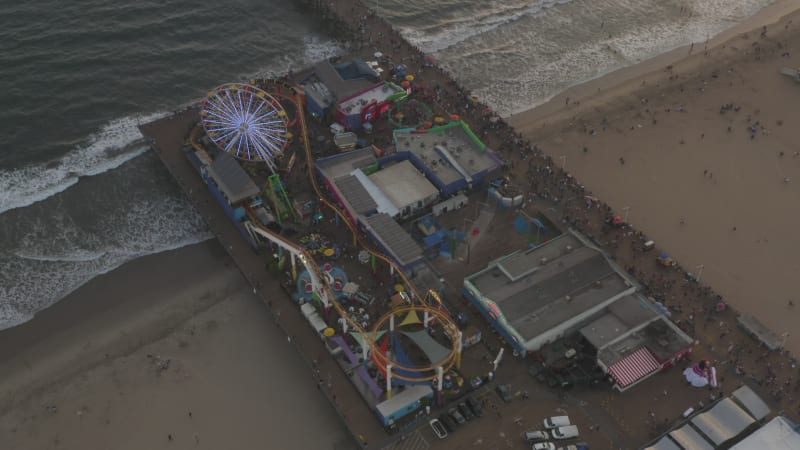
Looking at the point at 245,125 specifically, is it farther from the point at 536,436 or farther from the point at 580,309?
the point at 536,436

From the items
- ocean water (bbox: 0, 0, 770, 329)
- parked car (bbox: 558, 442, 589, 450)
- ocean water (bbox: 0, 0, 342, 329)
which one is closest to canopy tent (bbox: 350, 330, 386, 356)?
parked car (bbox: 558, 442, 589, 450)

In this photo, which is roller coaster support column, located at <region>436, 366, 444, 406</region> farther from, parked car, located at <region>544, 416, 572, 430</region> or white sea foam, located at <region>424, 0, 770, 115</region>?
white sea foam, located at <region>424, 0, 770, 115</region>

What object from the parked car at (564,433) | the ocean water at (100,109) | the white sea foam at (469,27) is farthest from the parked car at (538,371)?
the white sea foam at (469,27)

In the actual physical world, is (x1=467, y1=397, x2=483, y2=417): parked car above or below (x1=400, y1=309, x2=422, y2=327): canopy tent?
below

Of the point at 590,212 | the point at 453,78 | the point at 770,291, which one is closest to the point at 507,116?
the point at 453,78

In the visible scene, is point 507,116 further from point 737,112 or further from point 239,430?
point 239,430

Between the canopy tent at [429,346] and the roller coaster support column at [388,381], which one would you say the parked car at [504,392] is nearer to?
the canopy tent at [429,346]
